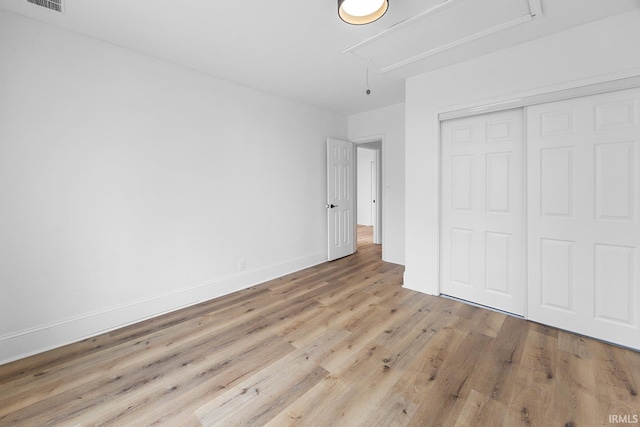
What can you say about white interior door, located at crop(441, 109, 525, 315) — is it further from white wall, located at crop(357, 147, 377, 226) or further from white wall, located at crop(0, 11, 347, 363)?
white wall, located at crop(357, 147, 377, 226)

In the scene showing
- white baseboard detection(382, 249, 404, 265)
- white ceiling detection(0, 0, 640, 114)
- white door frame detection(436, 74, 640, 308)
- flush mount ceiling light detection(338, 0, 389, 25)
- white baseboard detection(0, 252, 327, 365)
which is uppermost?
white ceiling detection(0, 0, 640, 114)

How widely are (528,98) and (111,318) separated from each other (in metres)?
4.47

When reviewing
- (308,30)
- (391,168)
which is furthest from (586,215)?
(308,30)

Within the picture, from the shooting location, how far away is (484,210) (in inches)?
111

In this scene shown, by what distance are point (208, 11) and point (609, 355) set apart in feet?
13.4

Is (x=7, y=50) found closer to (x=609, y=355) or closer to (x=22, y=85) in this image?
(x=22, y=85)

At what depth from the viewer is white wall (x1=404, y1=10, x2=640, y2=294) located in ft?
6.78

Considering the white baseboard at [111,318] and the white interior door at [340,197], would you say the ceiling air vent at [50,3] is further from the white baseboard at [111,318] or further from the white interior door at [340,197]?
the white interior door at [340,197]

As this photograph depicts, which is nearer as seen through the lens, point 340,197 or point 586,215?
point 586,215

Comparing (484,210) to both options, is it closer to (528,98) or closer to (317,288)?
(528,98)

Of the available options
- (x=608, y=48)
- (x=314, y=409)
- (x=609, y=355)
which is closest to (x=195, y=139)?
(x=314, y=409)

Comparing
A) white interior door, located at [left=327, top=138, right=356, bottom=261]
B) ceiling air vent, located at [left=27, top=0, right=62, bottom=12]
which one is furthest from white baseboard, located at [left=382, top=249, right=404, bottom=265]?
ceiling air vent, located at [left=27, top=0, right=62, bottom=12]

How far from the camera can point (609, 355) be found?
6.47ft

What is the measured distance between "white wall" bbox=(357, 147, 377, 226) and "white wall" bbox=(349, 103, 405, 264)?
4.09 meters
